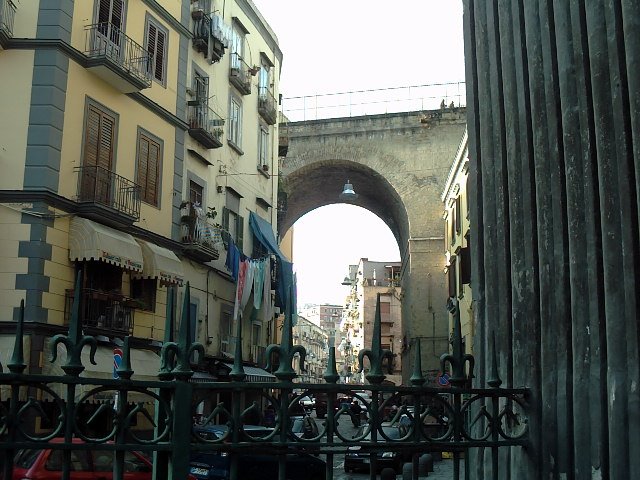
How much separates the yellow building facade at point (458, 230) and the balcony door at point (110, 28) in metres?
12.5

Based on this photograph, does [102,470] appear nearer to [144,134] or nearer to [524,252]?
[524,252]

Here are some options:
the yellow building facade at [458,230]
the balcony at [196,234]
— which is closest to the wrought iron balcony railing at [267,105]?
the yellow building facade at [458,230]

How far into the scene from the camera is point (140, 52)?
61.8ft

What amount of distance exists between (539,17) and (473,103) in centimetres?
85

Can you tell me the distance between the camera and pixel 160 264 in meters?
18.2

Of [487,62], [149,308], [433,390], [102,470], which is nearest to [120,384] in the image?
[433,390]

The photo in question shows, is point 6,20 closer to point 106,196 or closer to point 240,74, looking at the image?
point 106,196

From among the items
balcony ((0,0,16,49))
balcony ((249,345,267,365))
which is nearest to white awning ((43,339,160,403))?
balcony ((0,0,16,49))

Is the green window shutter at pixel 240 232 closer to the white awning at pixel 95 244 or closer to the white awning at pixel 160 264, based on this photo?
the white awning at pixel 160 264

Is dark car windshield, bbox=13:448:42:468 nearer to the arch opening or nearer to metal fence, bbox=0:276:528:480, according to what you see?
metal fence, bbox=0:276:528:480

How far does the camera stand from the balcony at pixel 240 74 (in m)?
25.0

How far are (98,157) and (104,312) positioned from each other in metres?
3.53

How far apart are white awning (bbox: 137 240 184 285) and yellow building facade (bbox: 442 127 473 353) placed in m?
10.4

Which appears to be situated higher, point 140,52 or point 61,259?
point 140,52
